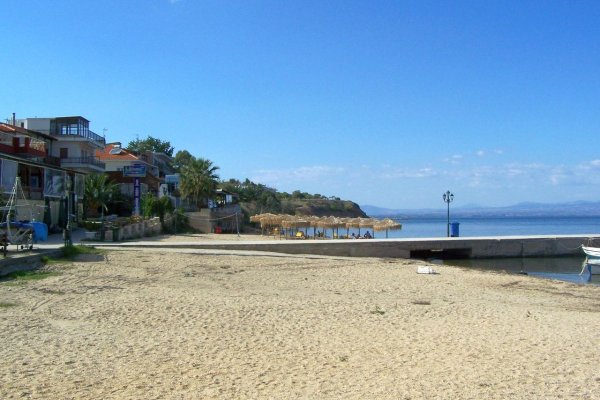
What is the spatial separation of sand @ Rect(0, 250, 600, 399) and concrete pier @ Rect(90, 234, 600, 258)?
9.66 meters

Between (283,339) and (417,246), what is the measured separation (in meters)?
23.7

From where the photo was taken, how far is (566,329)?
1199 centimetres

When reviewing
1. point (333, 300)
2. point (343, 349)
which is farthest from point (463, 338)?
point (333, 300)

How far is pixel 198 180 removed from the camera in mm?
53031

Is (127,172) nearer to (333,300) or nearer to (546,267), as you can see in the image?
(546,267)

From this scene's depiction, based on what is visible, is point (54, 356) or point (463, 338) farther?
point (463, 338)

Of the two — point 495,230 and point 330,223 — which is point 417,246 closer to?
point 330,223

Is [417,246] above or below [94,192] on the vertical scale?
below

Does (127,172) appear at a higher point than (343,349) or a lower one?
higher

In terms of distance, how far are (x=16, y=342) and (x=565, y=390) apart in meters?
8.33

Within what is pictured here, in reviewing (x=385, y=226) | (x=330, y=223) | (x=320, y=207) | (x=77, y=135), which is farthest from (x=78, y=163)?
(x=320, y=207)

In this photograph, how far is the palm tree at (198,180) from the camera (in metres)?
53.2

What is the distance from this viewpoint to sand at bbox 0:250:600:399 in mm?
7523

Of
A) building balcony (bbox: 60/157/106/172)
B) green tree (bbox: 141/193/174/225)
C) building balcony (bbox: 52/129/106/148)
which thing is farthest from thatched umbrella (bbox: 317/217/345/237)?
building balcony (bbox: 52/129/106/148)
